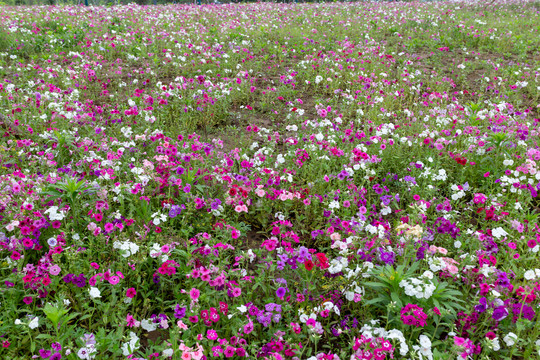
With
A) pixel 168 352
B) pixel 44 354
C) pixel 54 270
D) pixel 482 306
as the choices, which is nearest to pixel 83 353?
pixel 44 354

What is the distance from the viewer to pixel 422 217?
3.38 meters

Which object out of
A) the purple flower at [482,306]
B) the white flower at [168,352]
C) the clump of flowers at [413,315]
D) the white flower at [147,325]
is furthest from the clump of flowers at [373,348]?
the white flower at [147,325]

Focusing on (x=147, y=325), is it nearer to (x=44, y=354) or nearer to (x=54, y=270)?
(x=44, y=354)

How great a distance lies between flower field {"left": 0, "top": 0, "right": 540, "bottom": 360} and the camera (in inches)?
103

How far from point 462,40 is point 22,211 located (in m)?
12.7

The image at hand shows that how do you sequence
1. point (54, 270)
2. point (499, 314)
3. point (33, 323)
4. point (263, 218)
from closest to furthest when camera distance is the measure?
point (33, 323), point (499, 314), point (54, 270), point (263, 218)

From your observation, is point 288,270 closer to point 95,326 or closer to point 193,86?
point 95,326

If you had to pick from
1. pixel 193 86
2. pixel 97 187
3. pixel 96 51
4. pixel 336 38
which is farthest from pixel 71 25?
pixel 97 187

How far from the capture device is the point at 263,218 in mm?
4016

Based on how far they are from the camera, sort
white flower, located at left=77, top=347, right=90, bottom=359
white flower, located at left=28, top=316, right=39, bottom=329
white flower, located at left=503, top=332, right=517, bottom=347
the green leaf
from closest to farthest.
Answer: white flower, located at left=77, top=347, right=90, bottom=359
white flower, located at left=28, top=316, right=39, bottom=329
white flower, located at left=503, top=332, right=517, bottom=347
the green leaf

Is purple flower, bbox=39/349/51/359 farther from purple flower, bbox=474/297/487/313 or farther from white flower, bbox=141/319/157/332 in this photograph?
purple flower, bbox=474/297/487/313

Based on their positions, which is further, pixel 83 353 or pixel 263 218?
pixel 263 218

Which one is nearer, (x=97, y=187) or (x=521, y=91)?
(x=97, y=187)

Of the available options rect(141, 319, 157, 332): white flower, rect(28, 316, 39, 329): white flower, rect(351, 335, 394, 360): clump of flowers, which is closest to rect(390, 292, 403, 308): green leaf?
rect(351, 335, 394, 360): clump of flowers
